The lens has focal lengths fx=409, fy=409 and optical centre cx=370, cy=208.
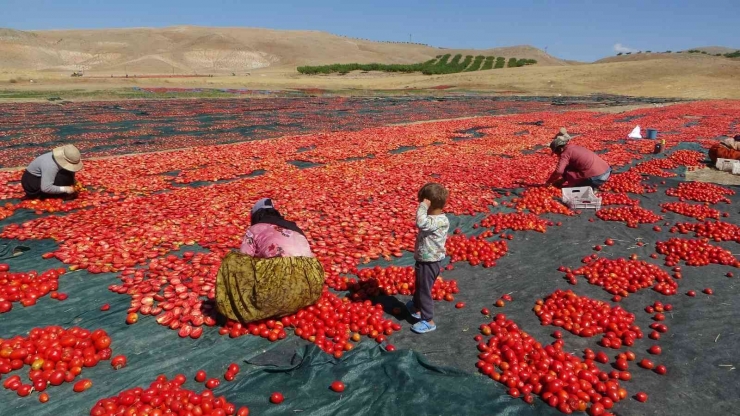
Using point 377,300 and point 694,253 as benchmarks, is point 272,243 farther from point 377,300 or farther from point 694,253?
point 694,253

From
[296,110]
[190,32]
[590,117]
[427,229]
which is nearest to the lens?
[427,229]

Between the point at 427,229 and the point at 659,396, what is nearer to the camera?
the point at 659,396

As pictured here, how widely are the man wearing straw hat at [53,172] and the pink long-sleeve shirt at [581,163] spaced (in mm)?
11993

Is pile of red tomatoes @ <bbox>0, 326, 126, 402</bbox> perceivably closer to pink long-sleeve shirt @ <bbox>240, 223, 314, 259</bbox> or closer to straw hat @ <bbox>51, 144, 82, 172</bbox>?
pink long-sleeve shirt @ <bbox>240, 223, 314, 259</bbox>

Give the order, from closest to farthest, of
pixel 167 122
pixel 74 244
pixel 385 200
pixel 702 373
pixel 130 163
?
pixel 702 373
pixel 74 244
pixel 385 200
pixel 130 163
pixel 167 122

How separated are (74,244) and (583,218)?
35.1 ft

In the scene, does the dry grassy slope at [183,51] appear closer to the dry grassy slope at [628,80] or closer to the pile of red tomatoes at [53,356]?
the dry grassy slope at [628,80]

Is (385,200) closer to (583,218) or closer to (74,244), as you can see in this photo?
(583,218)

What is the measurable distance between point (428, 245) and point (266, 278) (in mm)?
2149

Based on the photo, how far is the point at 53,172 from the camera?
31.3ft

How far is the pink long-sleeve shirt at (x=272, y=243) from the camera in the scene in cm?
559

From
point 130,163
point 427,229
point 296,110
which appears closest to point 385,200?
point 427,229

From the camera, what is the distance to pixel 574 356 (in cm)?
495

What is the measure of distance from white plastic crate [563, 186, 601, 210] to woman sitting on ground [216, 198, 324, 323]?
722 cm
